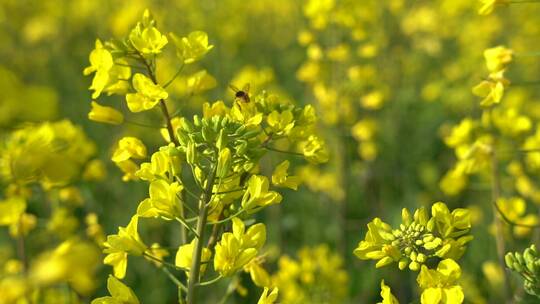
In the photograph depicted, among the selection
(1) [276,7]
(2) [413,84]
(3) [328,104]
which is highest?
(1) [276,7]

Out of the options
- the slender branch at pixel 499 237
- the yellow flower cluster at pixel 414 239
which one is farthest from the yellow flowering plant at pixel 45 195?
the slender branch at pixel 499 237

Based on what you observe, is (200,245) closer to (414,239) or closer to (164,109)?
(164,109)

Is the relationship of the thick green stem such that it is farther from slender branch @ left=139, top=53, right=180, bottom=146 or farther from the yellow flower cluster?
the yellow flower cluster

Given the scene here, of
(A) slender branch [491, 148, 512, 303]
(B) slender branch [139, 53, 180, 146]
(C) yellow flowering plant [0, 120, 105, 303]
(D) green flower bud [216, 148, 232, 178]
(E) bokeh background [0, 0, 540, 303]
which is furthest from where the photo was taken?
(E) bokeh background [0, 0, 540, 303]

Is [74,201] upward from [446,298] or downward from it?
upward

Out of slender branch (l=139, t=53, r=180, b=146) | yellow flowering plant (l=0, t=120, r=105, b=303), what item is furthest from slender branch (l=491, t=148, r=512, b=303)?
yellow flowering plant (l=0, t=120, r=105, b=303)

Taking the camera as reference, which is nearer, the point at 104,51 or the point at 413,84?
the point at 104,51

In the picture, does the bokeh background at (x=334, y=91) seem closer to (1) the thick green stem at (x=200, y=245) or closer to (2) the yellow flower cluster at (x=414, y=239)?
(1) the thick green stem at (x=200, y=245)

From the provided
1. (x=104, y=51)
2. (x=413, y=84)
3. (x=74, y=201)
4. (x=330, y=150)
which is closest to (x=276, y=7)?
(x=413, y=84)

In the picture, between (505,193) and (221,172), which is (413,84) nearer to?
(505,193)
